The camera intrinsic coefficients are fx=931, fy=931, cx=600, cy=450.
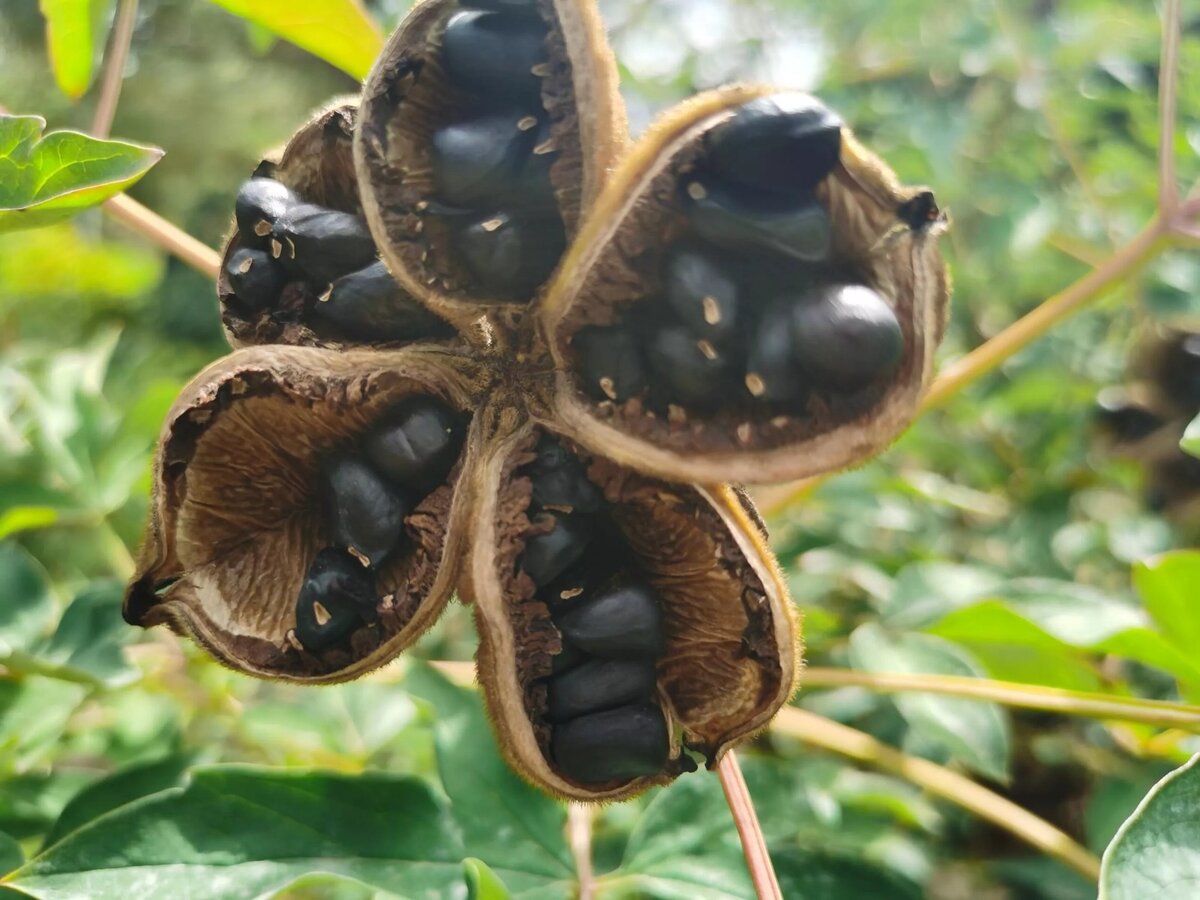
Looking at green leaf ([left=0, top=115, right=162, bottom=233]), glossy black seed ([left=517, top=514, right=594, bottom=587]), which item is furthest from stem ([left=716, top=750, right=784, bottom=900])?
green leaf ([left=0, top=115, right=162, bottom=233])

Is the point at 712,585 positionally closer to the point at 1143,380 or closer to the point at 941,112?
the point at 941,112

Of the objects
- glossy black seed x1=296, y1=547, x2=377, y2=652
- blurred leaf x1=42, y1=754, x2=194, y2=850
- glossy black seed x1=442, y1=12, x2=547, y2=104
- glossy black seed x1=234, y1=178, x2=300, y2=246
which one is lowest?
blurred leaf x1=42, y1=754, x2=194, y2=850

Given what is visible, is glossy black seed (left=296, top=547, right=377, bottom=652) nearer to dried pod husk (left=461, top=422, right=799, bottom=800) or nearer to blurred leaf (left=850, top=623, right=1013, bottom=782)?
dried pod husk (left=461, top=422, right=799, bottom=800)

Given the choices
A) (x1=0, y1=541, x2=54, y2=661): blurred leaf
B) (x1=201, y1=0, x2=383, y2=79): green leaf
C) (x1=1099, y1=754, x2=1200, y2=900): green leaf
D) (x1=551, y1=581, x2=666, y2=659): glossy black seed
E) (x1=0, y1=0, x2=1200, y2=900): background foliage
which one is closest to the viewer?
(x1=1099, y1=754, x2=1200, y2=900): green leaf

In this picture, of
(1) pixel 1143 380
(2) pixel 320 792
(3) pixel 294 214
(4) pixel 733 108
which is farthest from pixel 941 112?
(2) pixel 320 792

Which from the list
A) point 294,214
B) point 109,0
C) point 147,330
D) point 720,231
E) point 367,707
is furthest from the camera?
point 147,330

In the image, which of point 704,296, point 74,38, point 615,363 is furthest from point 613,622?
point 74,38

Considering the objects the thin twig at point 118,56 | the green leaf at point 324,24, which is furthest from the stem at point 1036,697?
the thin twig at point 118,56
